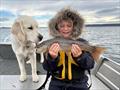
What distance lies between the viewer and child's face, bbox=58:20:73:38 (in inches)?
103

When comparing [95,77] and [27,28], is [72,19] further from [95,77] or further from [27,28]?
[95,77]

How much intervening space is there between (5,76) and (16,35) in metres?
0.57

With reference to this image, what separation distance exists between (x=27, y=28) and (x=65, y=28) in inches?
46.9

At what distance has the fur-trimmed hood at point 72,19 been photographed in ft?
8.62

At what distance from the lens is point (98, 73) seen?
4223mm

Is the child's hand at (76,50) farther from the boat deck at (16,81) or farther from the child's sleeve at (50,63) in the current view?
the boat deck at (16,81)

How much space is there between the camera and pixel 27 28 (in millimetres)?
3729

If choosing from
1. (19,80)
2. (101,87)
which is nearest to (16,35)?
(19,80)

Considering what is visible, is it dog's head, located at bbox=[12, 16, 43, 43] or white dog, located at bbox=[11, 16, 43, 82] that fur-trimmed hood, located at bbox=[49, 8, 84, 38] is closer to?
white dog, located at bbox=[11, 16, 43, 82]

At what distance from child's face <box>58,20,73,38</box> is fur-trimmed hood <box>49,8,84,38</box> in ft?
0.10

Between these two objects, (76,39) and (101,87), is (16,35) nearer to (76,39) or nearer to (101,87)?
(101,87)

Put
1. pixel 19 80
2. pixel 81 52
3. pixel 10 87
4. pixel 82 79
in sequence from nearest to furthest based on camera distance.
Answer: pixel 81 52 → pixel 82 79 → pixel 10 87 → pixel 19 80

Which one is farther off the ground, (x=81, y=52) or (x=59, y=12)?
(x=59, y=12)

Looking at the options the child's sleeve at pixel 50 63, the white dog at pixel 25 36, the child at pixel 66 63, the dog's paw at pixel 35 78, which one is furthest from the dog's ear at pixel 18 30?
the child's sleeve at pixel 50 63
